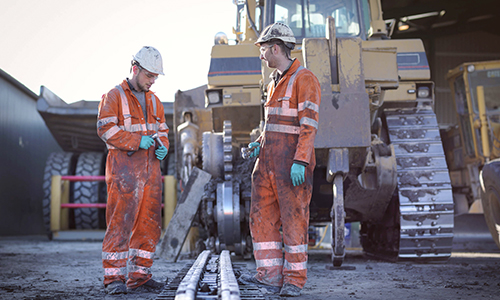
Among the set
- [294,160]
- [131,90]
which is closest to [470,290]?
[294,160]

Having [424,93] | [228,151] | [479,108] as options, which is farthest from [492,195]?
[479,108]

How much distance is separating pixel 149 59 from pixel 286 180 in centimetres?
136

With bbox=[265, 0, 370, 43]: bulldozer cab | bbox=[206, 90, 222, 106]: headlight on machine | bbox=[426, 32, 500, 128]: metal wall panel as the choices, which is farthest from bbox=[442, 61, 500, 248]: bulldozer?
bbox=[426, 32, 500, 128]: metal wall panel

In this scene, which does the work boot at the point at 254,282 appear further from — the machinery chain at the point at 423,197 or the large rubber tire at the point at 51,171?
the large rubber tire at the point at 51,171

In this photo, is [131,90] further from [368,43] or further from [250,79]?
[368,43]

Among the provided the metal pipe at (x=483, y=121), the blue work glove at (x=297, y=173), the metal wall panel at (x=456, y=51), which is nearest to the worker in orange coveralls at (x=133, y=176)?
the blue work glove at (x=297, y=173)

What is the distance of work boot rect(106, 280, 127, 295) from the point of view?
3676 mm

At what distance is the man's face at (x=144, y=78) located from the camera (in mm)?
4121

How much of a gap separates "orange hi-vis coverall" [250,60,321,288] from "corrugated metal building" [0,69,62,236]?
774 centimetres

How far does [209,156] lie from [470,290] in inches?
113

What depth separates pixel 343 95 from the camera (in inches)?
178

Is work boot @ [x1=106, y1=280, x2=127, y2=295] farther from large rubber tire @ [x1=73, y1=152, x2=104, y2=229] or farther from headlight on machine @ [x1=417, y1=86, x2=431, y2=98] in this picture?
large rubber tire @ [x1=73, y1=152, x2=104, y2=229]

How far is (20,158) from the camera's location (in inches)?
443

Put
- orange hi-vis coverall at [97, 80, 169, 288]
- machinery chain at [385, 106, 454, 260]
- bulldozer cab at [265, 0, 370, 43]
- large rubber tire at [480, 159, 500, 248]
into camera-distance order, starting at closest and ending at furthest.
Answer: orange hi-vis coverall at [97, 80, 169, 288] → large rubber tire at [480, 159, 500, 248] → machinery chain at [385, 106, 454, 260] → bulldozer cab at [265, 0, 370, 43]
